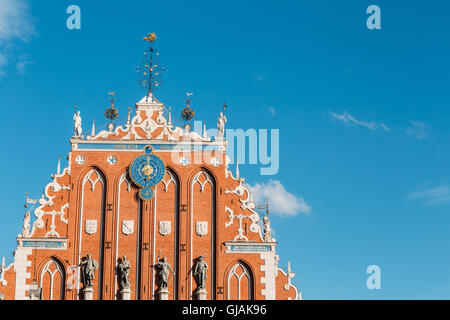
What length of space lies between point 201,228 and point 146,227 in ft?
9.34

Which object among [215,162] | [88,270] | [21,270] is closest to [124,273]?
[88,270]

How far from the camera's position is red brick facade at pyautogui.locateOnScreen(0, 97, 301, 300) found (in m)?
43.8

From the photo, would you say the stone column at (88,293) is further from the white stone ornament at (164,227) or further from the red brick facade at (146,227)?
the white stone ornament at (164,227)

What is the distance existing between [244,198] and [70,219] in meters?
9.11

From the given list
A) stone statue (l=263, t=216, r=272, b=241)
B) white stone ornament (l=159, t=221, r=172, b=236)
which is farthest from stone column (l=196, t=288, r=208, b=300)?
stone statue (l=263, t=216, r=272, b=241)

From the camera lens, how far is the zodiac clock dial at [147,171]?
45.4m

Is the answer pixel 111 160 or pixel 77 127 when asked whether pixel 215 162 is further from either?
pixel 77 127

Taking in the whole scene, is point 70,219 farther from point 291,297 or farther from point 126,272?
point 291,297

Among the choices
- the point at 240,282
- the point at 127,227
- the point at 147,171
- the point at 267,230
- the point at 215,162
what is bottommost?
the point at 240,282

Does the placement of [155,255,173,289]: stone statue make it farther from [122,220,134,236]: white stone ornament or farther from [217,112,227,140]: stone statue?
[217,112,227,140]: stone statue

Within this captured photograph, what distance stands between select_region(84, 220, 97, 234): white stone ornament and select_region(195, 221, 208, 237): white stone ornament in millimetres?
5252

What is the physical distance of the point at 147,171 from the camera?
45.5 meters

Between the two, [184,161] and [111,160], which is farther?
[184,161]
